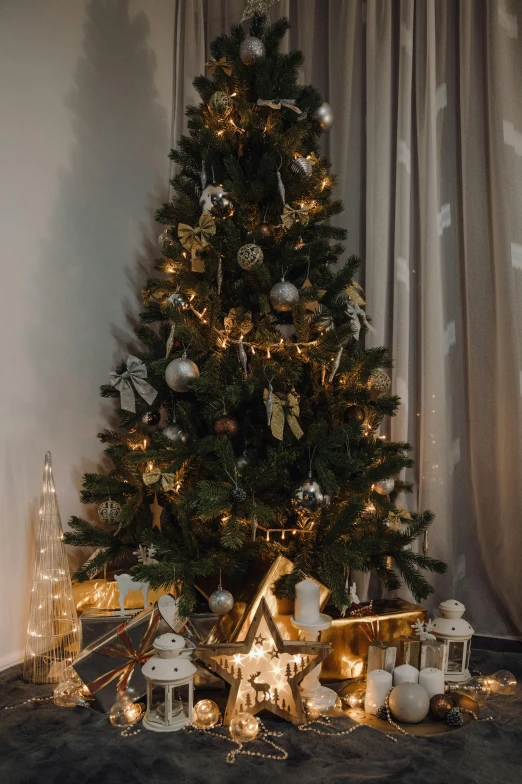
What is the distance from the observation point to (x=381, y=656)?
146 centimetres

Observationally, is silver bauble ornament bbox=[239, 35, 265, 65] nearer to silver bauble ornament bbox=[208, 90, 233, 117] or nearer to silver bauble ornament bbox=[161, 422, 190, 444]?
silver bauble ornament bbox=[208, 90, 233, 117]

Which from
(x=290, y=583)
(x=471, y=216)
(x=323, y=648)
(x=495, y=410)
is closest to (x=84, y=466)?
(x=290, y=583)

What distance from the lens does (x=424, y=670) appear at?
1460 mm

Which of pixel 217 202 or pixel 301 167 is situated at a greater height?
pixel 301 167

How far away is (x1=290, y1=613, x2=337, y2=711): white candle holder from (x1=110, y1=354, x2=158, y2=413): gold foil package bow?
69 centimetres

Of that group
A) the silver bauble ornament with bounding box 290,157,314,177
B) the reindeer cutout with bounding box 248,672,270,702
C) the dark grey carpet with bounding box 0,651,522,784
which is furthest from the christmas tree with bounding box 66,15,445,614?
the dark grey carpet with bounding box 0,651,522,784

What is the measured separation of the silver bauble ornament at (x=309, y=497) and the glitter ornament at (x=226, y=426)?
0.22 m

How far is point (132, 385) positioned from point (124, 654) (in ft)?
2.24

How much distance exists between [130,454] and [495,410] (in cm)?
120

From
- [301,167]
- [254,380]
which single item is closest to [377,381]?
[254,380]

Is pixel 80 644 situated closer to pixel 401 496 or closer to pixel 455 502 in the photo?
pixel 401 496

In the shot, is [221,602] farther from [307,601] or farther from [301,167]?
[301,167]

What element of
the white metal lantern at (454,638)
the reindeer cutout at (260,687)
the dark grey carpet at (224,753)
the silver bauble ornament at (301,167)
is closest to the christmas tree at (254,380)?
the silver bauble ornament at (301,167)

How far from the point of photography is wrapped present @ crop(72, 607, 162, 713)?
1.39m
